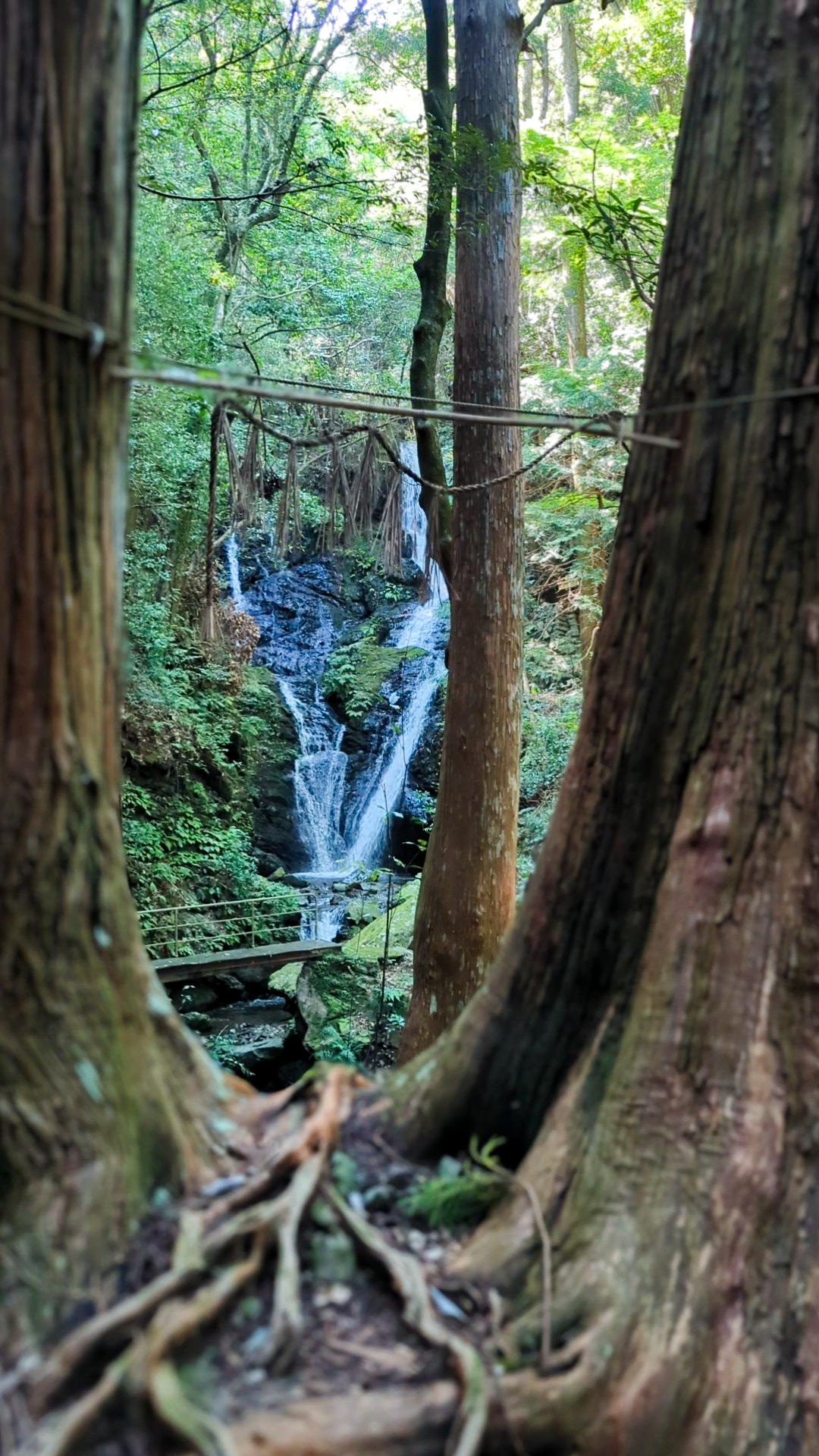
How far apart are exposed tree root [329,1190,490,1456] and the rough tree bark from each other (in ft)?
0.55

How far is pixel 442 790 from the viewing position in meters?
5.44

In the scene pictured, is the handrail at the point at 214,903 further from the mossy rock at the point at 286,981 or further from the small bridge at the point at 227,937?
the mossy rock at the point at 286,981

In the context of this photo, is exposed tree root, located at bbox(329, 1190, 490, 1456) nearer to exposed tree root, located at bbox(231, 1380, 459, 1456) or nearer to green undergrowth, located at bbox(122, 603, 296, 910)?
exposed tree root, located at bbox(231, 1380, 459, 1456)

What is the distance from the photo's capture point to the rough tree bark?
6.23ft

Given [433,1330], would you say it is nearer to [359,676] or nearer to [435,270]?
[435,270]

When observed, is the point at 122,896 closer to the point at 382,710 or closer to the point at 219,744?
the point at 219,744

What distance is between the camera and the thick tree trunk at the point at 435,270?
5676 millimetres

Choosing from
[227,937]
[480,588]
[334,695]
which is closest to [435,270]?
[480,588]

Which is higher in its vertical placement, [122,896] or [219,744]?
[122,896]

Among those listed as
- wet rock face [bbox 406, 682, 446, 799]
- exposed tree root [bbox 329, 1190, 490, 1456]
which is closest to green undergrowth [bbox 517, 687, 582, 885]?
wet rock face [bbox 406, 682, 446, 799]

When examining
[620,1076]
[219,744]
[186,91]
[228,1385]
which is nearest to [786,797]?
[620,1076]

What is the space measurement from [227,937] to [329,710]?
5.16 meters

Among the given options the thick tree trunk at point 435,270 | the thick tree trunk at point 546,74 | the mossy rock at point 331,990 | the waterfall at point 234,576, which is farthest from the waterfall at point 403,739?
the thick tree trunk at point 546,74

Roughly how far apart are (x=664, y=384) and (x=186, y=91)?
39.0 feet
